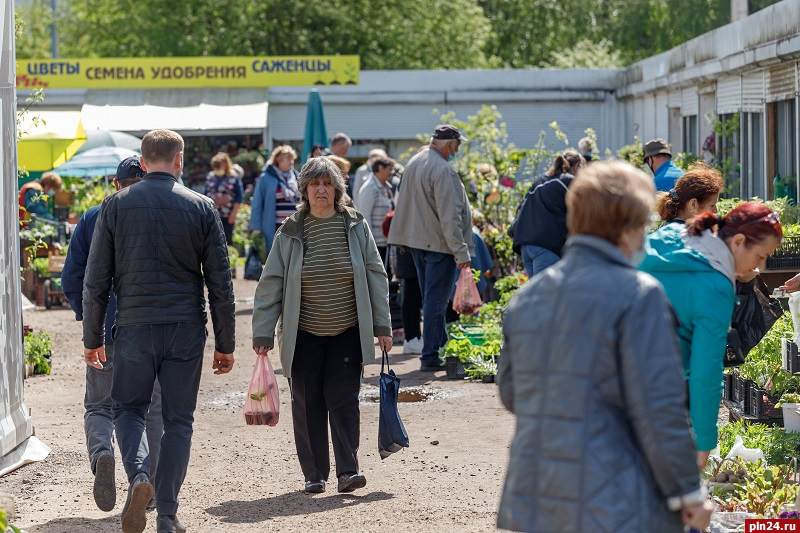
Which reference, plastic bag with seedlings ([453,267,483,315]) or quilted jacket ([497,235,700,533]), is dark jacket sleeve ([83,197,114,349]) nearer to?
quilted jacket ([497,235,700,533])

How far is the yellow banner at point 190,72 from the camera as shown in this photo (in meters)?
27.6

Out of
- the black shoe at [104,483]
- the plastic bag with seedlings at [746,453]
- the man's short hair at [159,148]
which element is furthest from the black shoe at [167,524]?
the plastic bag with seedlings at [746,453]

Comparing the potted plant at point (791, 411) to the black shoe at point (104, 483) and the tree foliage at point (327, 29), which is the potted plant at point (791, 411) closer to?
the black shoe at point (104, 483)

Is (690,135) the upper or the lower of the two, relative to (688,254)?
upper

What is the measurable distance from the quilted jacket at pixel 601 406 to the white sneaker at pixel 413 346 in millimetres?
8365

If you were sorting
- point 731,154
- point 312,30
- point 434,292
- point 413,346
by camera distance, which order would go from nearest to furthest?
point 434,292 < point 413,346 < point 731,154 < point 312,30

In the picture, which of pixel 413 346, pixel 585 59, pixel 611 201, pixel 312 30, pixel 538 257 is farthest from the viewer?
pixel 312 30

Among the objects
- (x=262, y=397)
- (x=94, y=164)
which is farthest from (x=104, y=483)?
(x=94, y=164)

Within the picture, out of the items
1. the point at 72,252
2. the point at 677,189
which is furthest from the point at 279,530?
the point at 677,189

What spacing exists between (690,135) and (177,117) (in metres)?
10.9

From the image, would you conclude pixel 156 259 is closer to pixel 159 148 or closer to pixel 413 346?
pixel 159 148

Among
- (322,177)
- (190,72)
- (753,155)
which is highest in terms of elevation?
(190,72)

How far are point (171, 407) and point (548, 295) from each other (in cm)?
295

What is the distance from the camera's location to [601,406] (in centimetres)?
325
